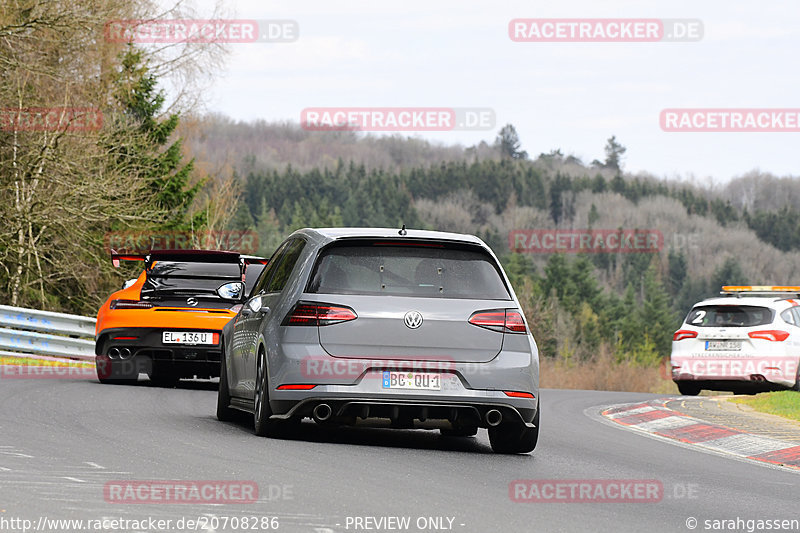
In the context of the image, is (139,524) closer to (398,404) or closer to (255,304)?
(398,404)

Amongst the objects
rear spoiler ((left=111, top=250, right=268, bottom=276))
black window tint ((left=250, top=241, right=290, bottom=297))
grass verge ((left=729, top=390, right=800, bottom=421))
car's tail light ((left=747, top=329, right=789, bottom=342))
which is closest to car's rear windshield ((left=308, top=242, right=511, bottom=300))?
black window tint ((left=250, top=241, right=290, bottom=297))

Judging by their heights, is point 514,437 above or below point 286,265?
below

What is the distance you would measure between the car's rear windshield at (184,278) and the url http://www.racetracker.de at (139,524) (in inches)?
381

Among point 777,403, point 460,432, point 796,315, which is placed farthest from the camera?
point 796,315

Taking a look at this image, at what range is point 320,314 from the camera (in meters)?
9.55

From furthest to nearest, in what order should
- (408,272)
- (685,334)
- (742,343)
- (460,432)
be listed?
(685,334) → (742,343) → (460,432) → (408,272)

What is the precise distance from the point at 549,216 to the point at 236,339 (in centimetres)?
18604

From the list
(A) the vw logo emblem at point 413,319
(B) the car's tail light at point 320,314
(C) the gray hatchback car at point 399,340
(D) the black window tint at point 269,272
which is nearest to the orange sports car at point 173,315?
(D) the black window tint at point 269,272

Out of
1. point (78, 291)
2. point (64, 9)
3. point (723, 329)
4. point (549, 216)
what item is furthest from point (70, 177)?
point (549, 216)

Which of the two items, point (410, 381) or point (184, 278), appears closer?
point (410, 381)

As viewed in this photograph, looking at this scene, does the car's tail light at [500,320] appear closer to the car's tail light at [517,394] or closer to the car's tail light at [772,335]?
the car's tail light at [517,394]

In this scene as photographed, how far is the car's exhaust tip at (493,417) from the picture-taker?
31.5 ft

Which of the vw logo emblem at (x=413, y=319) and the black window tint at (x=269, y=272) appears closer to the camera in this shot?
the vw logo emblem at (x=413, y=319)

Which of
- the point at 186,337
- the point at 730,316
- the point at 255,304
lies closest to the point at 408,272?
the point at 255,304
